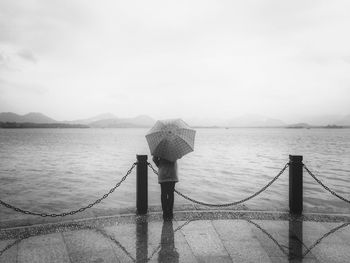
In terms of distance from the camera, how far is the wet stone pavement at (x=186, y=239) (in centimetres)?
490

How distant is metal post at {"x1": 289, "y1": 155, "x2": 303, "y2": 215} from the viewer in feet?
23.7

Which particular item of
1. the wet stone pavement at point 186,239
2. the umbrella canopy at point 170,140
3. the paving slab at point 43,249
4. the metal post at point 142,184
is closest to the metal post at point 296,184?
the wet stone pavement at point 186,239

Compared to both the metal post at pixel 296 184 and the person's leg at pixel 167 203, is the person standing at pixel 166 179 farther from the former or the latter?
the metal post at pixel 296 184

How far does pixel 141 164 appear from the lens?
279 inches

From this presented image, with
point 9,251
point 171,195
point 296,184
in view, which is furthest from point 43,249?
point 296,184

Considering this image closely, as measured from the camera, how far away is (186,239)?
5621 millimetres

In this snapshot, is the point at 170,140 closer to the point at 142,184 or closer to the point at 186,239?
the point at 142,184

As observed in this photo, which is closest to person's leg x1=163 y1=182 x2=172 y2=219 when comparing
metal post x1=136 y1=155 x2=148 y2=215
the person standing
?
the person standing

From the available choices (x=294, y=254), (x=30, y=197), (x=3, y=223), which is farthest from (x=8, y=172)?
(x=294, y=254)

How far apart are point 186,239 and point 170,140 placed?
72.5 inches

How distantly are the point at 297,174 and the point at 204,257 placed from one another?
349 cm

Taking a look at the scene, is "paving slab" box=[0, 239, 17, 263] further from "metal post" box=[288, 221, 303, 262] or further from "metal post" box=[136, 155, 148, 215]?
"metal post" box=[288, 221, 303, 262]

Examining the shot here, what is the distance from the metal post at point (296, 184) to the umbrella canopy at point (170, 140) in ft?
8.78

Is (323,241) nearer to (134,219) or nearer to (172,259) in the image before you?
(172,259)
